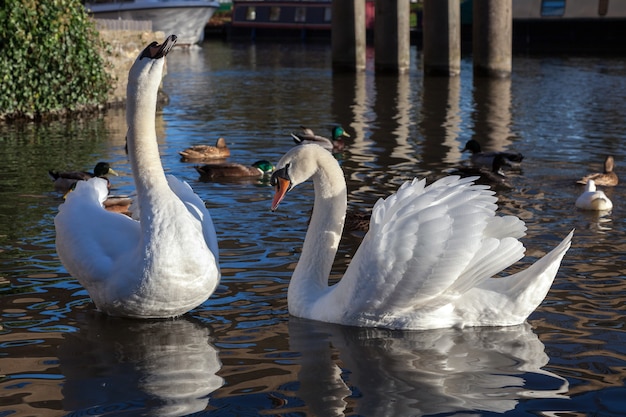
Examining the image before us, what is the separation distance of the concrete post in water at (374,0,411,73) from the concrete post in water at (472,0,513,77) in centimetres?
247

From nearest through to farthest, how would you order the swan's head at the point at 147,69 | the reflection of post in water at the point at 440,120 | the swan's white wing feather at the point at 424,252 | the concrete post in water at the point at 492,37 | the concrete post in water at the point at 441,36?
the swan's white wing feather at the point at 424,252, the swan's head at the point at 147,69, the reflection of post in water at the point at 440,120, the concrete post in water at the point at 492,37, the concrete post in water at the point at 441,36

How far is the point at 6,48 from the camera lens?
1762cm

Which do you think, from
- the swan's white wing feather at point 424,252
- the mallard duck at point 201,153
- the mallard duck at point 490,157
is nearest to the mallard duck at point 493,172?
the mallard duck at point 490,157

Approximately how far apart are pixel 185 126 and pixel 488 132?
527 centimetres

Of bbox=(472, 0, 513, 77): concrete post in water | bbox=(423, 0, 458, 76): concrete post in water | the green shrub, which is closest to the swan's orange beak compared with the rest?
the green shrub

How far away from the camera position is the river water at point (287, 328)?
17.9ft

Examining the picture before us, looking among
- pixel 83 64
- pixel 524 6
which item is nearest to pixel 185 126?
pixel 83 64

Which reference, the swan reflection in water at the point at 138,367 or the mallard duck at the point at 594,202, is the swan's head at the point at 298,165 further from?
the mallard duck at the point at 594,202

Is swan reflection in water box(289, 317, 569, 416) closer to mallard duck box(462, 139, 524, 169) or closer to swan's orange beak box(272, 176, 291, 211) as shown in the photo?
swan's orange beak box(272, 176, 291, 211)

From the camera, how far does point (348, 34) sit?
3162 cm

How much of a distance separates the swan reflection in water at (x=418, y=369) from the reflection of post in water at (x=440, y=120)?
7471 mm

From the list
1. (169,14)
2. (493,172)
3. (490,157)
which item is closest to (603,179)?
(493,172)

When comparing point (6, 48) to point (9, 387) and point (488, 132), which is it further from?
point (9, 387)

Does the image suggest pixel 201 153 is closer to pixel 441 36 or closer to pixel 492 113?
pixel 492 113
